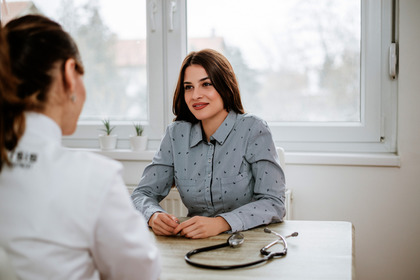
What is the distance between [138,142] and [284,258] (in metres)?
1.53

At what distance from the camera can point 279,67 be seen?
2.41 meters

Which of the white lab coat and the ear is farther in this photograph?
the ear

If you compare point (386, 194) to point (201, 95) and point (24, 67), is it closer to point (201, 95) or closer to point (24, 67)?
point (201, 95)

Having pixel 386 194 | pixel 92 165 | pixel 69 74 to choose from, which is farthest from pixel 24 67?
pixel 386 194

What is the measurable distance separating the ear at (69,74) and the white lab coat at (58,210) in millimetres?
76

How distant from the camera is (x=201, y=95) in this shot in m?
1.76

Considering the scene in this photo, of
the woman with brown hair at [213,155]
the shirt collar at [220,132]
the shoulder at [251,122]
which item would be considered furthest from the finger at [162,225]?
the shoulder at [251,122]

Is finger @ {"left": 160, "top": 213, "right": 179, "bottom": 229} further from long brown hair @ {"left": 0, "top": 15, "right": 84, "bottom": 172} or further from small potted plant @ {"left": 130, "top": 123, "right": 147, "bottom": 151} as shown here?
small potted plant @ {"left": 130, "top": 123, "right": 147, "bottom": 151}

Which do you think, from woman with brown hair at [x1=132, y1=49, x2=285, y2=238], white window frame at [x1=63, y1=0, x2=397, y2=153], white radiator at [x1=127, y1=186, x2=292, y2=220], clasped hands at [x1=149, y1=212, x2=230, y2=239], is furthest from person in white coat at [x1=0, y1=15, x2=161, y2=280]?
white window frame at [x1=63, y1=0, x2=397, y2=153]

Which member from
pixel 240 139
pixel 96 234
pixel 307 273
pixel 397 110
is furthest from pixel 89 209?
pixel 397 110

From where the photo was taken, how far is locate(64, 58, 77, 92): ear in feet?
2.72

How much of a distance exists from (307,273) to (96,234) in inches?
20.8

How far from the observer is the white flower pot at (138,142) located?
2.53 meters

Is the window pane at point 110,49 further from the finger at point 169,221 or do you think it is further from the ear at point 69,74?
the ear at point 69,74
